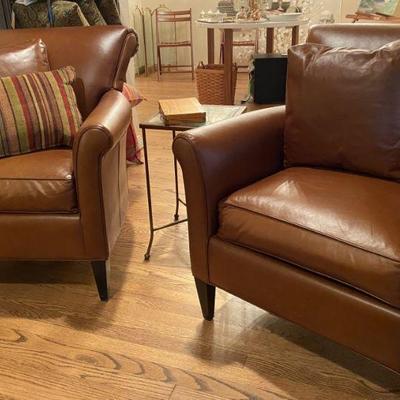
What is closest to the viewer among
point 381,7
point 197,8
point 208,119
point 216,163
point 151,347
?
point 216,163

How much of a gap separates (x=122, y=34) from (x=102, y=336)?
1217 millimetres

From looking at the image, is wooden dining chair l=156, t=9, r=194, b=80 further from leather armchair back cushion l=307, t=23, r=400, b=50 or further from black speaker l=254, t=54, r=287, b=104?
leather armchair back cushion l=307, t=23, r=400, b=50

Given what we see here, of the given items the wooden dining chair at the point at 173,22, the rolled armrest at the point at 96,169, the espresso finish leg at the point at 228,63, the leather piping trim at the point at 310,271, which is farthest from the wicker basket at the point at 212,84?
the wooden dining chair at the point at 173,22

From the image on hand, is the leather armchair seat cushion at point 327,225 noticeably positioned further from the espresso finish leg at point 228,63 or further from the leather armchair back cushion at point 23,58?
the espresso finish leg at point 228,63

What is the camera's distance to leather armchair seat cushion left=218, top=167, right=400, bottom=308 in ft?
3.65

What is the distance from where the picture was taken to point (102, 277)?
1689 mm

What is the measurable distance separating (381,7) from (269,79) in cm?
175

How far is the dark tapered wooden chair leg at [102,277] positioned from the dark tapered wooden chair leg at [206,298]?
0.34 meters

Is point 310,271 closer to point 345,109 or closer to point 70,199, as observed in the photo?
point 345,109

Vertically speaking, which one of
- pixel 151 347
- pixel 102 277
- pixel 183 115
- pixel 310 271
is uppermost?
pixel 183 115

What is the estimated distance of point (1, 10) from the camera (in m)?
2.60

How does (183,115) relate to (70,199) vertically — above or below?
above

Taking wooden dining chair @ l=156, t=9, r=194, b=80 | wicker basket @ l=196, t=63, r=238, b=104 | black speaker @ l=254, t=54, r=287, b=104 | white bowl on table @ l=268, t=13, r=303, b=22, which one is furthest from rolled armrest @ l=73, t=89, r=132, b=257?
wooden dining chair @ l=156, t=9, r=194, b=80

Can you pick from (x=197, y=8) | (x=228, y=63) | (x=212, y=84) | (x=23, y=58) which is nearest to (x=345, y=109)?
(x=23, y=58)
